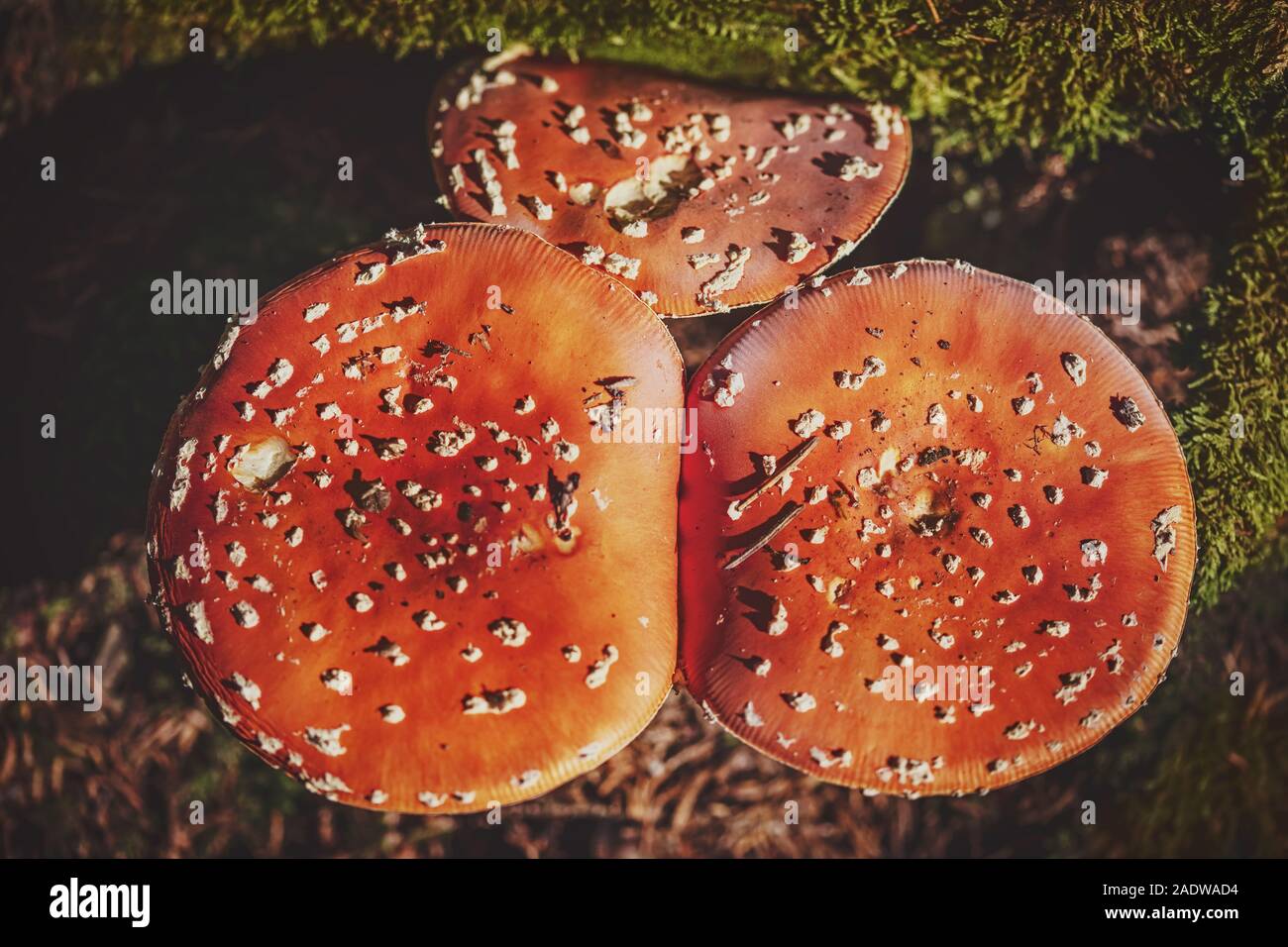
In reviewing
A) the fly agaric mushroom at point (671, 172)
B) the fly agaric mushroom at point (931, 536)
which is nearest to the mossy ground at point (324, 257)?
the fly agaric mushroom at point (671, 172)

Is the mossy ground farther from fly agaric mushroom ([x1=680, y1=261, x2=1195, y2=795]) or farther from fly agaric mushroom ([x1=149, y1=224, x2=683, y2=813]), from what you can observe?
fly agaric mushroom ([x1=149, y1=224, x2=683, y2=813])

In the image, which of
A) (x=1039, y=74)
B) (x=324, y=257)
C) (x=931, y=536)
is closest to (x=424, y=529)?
(x=931, y=536)

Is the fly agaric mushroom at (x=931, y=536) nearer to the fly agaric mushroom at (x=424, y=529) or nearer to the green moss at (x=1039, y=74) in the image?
the fly agaric mushroom at (x=424, y=529)

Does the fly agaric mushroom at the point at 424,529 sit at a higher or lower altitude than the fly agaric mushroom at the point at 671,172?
lower

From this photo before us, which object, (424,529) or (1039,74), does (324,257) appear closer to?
(424,529)
